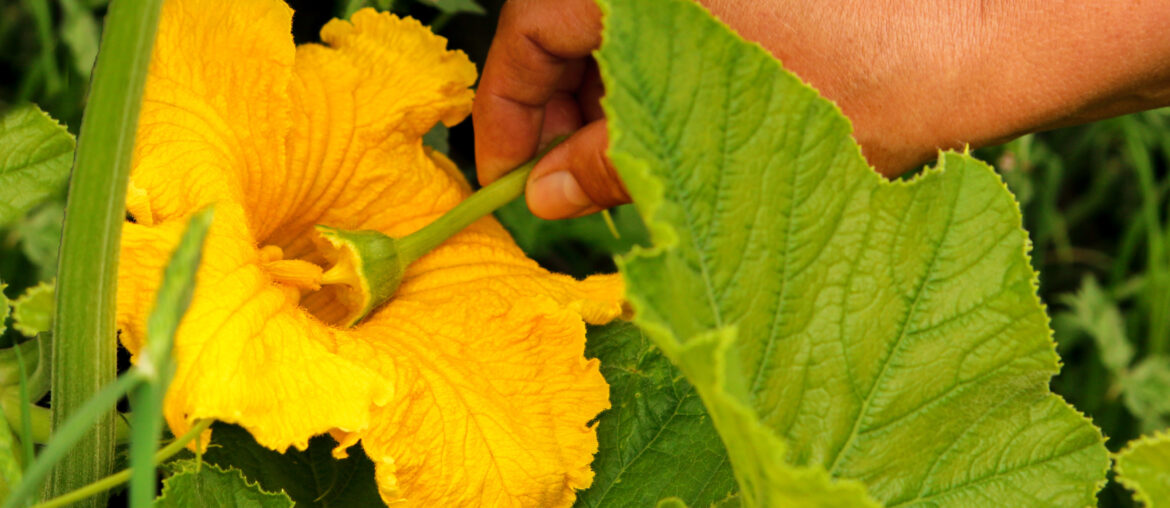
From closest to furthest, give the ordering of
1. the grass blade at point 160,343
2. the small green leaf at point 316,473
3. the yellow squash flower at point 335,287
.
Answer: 1. the grass blade at point 160,343
2. the yellow squash flower at point 335,287
3. the small green leaf at point 316,473

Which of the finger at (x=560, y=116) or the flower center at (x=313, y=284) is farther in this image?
the finger at (x=560, y=116)

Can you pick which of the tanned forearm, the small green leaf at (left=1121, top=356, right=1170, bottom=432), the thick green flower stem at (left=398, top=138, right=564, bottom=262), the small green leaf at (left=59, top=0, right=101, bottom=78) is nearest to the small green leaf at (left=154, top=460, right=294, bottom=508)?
the thick green flower stem at (left=398, top=138, right=564, bottom=262)

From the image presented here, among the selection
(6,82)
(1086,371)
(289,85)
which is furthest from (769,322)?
(1086,371)

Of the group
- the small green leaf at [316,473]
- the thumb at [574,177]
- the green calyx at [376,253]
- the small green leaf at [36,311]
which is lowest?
the small green leaf at [316,473]

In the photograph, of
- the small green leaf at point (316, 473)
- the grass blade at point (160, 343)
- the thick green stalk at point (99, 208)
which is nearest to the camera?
the grass blade at point (160, 343)

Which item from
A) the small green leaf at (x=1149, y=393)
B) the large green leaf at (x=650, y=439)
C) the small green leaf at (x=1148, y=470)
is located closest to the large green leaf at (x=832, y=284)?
the small green leaf at (x=1148, y=470)

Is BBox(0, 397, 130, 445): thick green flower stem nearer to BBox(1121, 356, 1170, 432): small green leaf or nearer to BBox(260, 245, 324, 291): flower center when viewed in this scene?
BBox(260, 245, 324, 291): flower center

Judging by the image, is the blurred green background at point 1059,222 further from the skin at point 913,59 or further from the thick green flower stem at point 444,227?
the thick green flower stem at point 444,227
